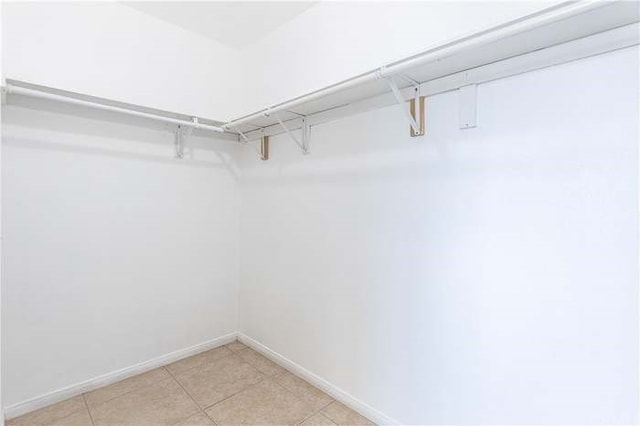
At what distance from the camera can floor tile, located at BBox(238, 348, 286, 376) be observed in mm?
2430

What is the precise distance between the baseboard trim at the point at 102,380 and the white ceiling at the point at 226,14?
2589mm

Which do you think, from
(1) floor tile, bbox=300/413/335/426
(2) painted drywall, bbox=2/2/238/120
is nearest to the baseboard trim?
(1) floor tile, bbox=300/413/335/426

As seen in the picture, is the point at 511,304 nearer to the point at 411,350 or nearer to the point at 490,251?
the point at 490,251

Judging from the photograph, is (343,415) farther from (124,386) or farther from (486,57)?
(486,57)

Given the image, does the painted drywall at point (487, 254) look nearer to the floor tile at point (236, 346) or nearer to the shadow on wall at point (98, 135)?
the floor tile at point (236, 346)

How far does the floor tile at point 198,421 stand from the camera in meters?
1.84

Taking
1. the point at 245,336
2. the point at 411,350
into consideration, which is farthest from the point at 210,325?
the point at 411,350

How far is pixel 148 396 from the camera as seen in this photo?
2.10 metres

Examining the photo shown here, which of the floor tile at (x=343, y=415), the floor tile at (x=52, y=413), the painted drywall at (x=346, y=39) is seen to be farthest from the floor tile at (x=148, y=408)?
the painted drywall at (x=346, y=39)

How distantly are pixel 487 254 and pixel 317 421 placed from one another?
4.48ft

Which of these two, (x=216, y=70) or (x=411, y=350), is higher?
(x=216, y=70)

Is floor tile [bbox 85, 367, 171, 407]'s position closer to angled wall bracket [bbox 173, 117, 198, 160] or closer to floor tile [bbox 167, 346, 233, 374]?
floor tile [bbox 167, 346, 233, 374]

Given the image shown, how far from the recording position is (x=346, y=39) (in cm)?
202

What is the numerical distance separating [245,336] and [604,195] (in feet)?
8.87
